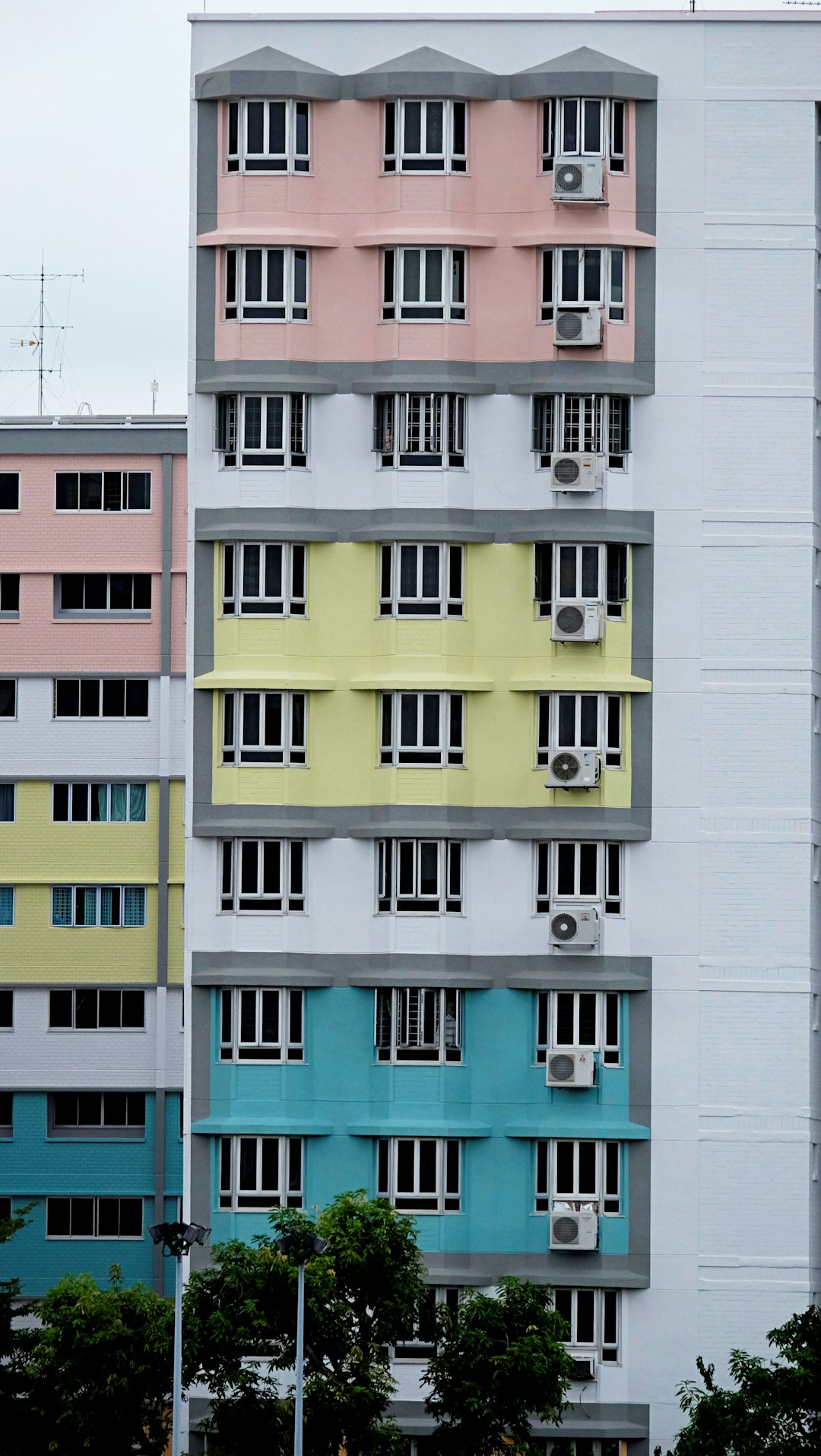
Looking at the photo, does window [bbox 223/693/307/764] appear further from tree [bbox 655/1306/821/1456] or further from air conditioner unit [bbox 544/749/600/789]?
tree [bbox 655/1306/821/1456]

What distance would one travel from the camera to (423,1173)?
3020 centimetres

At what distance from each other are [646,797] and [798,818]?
235cm

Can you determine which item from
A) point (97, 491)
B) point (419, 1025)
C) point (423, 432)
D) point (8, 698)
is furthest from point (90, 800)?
point (423, 432)

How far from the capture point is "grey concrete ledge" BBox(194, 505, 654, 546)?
100 feet

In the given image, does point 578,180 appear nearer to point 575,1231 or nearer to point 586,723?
point 586,723

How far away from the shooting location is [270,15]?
102ft

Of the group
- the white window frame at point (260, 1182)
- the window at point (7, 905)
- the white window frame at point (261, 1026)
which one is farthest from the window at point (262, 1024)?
the window at point (7, 905)

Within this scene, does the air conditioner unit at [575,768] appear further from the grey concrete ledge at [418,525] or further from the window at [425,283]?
the window at [425,283]

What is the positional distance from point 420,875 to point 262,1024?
3322mm

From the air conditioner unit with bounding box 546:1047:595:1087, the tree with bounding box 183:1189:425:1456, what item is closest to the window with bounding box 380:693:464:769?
the air conditioner unit with bounding box 546:1047:595:1087

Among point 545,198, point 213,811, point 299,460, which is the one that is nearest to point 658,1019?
point 213,811

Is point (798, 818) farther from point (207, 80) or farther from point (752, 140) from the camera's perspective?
point (207, 80)

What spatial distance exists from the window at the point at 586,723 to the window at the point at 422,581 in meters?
2.07

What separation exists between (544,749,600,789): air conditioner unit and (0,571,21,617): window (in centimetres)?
1485
